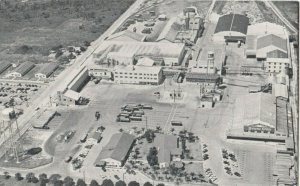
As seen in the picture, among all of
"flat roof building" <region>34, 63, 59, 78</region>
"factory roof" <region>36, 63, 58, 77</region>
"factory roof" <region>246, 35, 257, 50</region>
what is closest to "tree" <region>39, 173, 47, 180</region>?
"flat roof building" <region>34, 63, 59, 78</region>

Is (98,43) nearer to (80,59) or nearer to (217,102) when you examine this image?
(80,59)

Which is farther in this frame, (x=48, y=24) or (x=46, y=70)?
(x=48, y=24)

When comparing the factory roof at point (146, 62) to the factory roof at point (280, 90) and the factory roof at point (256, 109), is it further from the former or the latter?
the factory roof at point (280, 90)

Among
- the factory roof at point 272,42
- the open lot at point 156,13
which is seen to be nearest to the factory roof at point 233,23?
the factory roof at point 272,42

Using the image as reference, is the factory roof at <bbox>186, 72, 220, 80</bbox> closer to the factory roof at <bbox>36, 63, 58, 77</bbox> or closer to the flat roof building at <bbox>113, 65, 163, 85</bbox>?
the flat roof building at <bbox>113, 65, 163, 85</bbox>

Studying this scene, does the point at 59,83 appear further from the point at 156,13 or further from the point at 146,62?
the point at 156,13

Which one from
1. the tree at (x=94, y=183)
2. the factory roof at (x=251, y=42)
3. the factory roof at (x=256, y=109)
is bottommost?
the tree at (x=94, y=183)

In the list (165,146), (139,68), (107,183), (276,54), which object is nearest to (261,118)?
(165,146)
